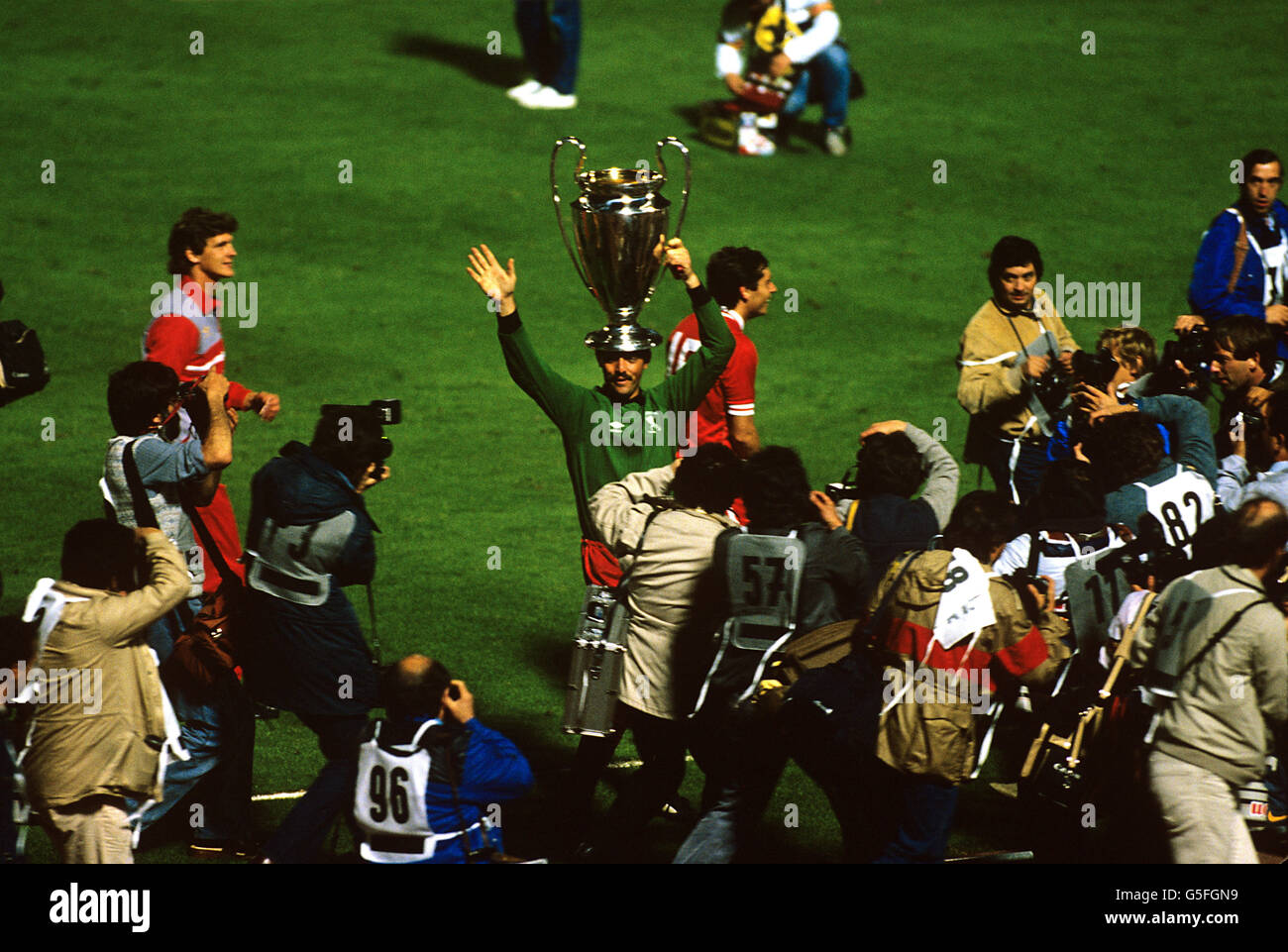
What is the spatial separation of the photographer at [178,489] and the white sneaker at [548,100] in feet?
39.3

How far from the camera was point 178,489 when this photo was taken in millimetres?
6461

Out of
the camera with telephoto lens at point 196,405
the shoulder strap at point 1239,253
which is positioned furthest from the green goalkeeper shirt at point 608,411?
the shoulder strap at point 1239,253

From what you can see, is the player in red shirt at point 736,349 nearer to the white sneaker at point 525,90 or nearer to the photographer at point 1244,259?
the photographer at point 1244,259

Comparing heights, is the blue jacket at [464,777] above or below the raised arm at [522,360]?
below

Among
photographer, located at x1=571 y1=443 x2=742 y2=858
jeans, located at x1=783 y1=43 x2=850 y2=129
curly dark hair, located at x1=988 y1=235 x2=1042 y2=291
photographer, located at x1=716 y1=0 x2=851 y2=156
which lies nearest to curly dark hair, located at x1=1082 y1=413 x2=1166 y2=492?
curly dark hair, located at x1=988 y1=235 x2=1042 y2=291

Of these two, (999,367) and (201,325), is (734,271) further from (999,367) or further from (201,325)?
(201,325)

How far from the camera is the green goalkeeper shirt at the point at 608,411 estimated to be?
640 cm

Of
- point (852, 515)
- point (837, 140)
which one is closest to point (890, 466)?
point (852, 515)

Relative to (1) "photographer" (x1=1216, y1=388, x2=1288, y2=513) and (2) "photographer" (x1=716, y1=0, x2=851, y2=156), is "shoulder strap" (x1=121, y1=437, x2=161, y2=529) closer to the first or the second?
(1) "photographer" (x1=1216, y1=388, x2=1288, y2=513)

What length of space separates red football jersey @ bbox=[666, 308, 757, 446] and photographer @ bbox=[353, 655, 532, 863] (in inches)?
102

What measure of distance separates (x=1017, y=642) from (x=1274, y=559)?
0.89 m

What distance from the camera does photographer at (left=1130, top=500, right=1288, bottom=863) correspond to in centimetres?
501

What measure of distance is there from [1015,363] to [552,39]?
35.4 ft

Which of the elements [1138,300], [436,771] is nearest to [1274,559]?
[436,771]
